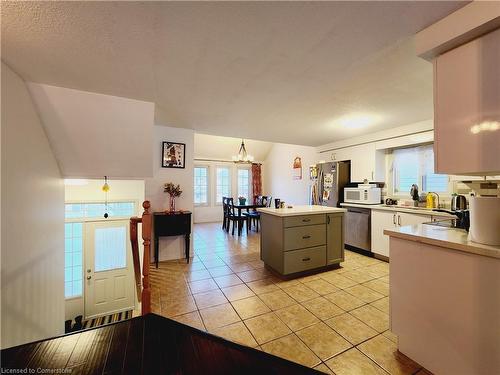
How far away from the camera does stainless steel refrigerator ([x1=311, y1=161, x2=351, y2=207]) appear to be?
167 inches

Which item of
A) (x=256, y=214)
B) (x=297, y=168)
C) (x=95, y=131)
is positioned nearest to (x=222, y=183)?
(x=256, y=214)

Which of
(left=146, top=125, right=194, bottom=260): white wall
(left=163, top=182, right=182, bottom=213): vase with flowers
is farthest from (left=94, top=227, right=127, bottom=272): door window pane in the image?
(left=163, top=182, right=182, bottom=213): vase with flowers

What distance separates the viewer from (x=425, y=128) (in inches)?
120

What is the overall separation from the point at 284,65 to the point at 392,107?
1.76 m

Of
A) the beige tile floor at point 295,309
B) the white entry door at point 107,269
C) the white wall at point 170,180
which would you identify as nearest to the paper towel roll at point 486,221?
the beige tile floor at point 295,309

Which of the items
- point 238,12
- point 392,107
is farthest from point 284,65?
point 392,107

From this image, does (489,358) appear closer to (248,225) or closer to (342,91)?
(342,91)

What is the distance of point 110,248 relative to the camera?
4.14 metres

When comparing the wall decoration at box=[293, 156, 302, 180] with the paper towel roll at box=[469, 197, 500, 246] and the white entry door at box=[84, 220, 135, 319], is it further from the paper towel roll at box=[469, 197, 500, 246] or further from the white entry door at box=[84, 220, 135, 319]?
the paper towel roll at box=[469, 197, 500, 246]

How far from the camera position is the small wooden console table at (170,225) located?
10.9ft

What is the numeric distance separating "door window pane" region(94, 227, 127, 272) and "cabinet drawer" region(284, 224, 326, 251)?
341cm

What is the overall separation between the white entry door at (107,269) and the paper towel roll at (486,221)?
4.84 m

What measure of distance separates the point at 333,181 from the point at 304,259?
7.06 feet

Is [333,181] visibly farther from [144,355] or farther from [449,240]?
[144,355]
